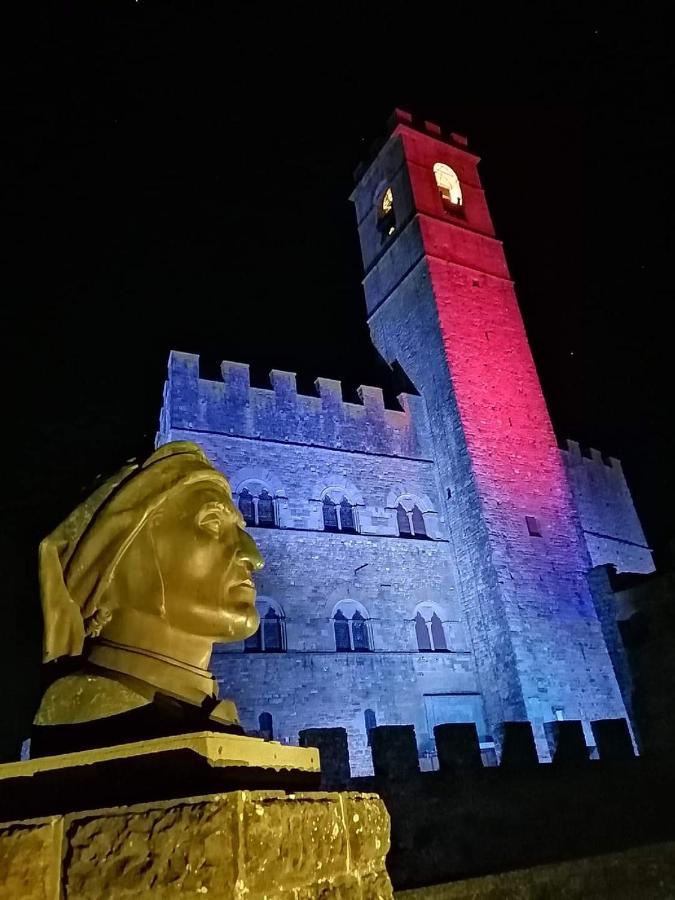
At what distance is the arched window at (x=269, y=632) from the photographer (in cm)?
1303

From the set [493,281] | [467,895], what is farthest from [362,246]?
[467,895]

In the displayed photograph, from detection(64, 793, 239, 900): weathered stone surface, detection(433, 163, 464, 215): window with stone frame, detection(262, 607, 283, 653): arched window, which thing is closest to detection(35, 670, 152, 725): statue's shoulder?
detection(64, 793, 239, 900): weathered stone surface

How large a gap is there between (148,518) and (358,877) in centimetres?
111

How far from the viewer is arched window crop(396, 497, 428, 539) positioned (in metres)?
16.1

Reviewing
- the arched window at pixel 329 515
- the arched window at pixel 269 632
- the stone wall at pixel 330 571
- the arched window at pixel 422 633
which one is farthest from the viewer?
the arched window at pixel 329 515

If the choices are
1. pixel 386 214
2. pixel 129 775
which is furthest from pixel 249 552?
pixel 386 214

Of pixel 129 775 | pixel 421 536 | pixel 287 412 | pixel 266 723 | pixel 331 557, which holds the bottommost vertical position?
pixel 129 775

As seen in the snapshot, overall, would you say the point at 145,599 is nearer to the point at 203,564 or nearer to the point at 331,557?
the point at 203,564

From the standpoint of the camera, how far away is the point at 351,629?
14.2 meters

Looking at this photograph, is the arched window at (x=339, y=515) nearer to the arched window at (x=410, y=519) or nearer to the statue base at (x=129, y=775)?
the arched window at (x=410, y=519)

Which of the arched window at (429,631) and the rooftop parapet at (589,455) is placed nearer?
the arched window at (429,631)

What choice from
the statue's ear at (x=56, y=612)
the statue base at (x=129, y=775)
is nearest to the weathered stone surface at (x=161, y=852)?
the statue base at (x=129, y=775)

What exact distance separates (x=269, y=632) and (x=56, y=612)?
11966 millimetres

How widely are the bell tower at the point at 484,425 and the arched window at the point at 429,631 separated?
758 mm
